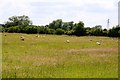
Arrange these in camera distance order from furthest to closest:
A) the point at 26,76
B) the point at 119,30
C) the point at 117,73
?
1. the point at 119,30
2. the point at 117,73
3. the point at 26,76

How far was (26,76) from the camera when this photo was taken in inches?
723

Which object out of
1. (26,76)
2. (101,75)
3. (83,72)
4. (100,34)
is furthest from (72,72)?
(100,34)

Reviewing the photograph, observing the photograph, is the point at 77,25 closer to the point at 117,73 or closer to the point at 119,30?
the point at 119,30

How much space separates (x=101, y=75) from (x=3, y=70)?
20.1ft

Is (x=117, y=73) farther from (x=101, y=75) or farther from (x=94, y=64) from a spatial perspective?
(x=94, y=64)

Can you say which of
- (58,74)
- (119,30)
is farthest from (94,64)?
(119,30)

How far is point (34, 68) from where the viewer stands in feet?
72.0

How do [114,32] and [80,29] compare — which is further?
[80,29]

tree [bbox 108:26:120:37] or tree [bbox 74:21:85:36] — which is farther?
tree [bbox 74:21:85:36]

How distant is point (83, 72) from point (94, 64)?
459cm

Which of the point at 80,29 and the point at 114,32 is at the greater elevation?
the point at 80,29

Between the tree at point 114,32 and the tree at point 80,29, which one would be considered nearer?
the tree at point 114,32

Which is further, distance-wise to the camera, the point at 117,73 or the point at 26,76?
the point at 117,73

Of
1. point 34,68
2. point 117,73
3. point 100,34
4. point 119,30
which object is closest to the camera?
point 117,73
